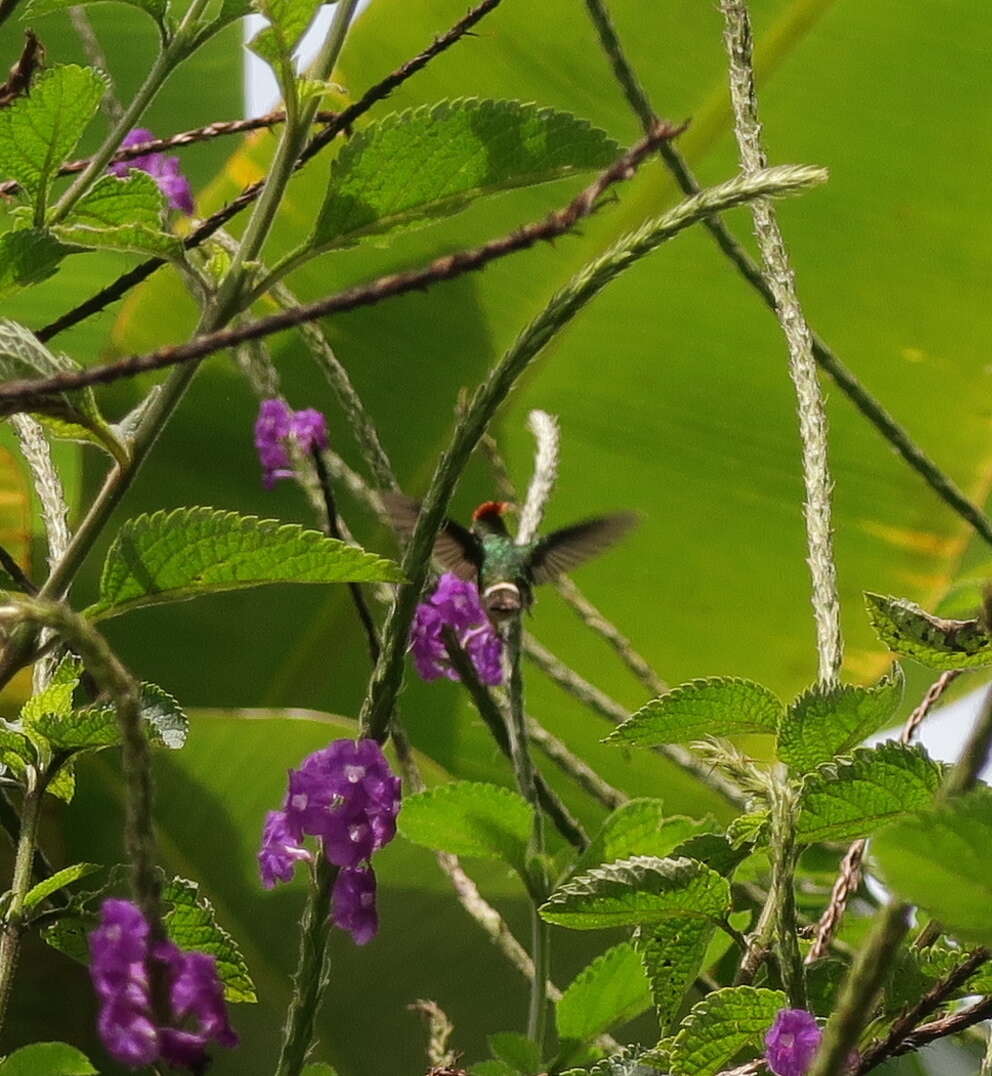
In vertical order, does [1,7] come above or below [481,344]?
above

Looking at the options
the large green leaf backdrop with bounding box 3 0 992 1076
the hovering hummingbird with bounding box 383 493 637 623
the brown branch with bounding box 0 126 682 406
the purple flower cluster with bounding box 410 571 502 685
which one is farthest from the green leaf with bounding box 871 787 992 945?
the large green leaf backdrop with bounding box 3 0 992 1076

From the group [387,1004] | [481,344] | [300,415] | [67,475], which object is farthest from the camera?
[481,344]

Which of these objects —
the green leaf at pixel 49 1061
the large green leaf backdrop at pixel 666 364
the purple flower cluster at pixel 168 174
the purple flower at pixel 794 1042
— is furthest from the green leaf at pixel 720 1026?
the large green leaf backdrop at pixel 666 364

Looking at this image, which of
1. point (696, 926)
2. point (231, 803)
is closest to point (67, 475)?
point (231, 803)

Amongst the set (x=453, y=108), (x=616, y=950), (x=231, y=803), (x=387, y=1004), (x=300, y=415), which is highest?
(x=453, y=108)

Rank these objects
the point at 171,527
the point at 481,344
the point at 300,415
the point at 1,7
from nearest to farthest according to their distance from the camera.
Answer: the point at 171,527, the point at 1,7, the point at 300,415, the point at 481,344

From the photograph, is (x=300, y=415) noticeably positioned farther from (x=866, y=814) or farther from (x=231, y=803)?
(x=866, y=814)

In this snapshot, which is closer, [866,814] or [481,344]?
[866,814]

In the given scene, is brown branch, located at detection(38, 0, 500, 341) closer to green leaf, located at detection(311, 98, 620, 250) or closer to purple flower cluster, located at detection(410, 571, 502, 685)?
green leaf, located at detection(311, 98, 620, 250)

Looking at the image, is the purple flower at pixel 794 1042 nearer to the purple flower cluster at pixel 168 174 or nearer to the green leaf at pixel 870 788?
the green leaf at pixel 870 788
